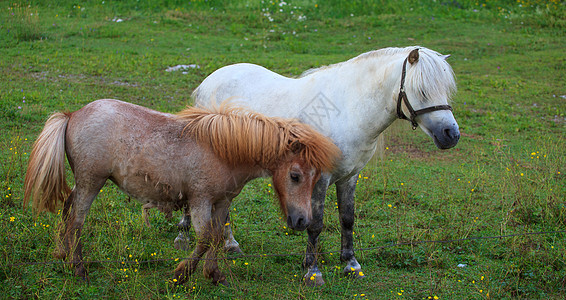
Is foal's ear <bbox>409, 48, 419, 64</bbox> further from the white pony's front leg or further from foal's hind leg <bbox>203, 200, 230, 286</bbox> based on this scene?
foal's hind leg <bbox>203, 200, 230, 286</bbox>

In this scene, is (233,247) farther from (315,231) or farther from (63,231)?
(63,231)

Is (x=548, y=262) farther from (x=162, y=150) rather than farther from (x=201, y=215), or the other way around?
(x=162, y=150)

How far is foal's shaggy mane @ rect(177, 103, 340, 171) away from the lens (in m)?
3.69

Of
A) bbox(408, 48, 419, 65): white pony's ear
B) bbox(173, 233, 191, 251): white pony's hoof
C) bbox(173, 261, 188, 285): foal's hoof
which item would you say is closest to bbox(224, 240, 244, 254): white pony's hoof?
bbox(173, 233, 191, 251): white pony's hoof

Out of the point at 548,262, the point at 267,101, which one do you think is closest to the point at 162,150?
the point at 267,101

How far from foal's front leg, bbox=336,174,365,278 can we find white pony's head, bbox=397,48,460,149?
39.1 inches

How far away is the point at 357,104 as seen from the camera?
14.0 feet

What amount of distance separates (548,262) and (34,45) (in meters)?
11.6

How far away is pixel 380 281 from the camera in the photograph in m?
4.46

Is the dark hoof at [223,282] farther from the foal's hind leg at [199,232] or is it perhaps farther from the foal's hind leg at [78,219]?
the foal's hind leg at [78,219]

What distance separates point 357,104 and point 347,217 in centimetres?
115

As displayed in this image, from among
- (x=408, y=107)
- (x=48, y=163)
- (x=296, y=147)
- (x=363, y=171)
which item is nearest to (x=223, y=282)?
(x=296, y=147)

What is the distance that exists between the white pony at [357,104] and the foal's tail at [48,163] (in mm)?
1261

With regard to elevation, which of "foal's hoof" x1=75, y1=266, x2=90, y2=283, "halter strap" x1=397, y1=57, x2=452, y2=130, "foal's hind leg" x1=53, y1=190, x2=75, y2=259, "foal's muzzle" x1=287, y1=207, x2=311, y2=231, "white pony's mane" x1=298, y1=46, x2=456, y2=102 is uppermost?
"white pony's mane" x1=298, y1=46, x2=456, y2=102
